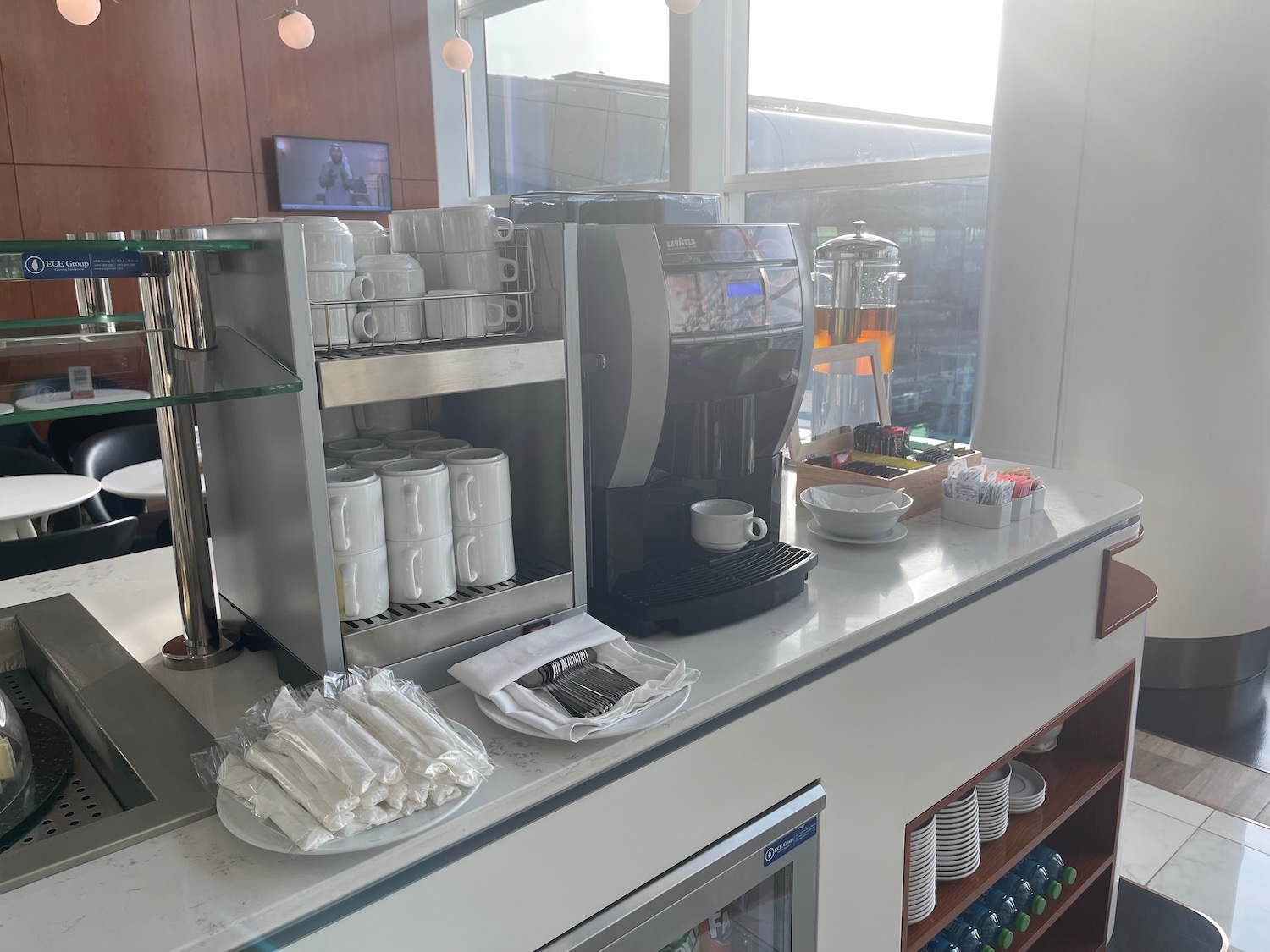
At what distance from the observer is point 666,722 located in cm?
91

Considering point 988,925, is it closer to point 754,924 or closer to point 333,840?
point 754,924

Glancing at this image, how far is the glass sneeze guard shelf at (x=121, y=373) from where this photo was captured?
76 cm

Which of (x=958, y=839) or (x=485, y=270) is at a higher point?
(x=485, y=270)

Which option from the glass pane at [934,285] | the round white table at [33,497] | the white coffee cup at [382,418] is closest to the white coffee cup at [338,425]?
the white coffee cup at [382,418]

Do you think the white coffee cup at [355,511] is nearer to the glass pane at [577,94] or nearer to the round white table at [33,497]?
the round white table at [33,497]

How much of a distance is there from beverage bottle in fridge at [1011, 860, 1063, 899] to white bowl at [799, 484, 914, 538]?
0.70m

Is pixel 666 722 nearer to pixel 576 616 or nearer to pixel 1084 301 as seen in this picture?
pixel 576 616

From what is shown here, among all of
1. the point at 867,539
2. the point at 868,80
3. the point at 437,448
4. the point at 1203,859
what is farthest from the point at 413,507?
the point at 868,80

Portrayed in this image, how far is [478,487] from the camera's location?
3.36 ft

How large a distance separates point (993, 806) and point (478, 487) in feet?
3.41

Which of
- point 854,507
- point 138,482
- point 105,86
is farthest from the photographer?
point 105,86

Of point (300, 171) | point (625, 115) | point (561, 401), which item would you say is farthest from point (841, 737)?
point (300, 171)

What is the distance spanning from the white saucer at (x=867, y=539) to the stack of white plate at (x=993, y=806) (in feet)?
1.40

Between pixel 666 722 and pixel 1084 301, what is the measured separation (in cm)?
232
